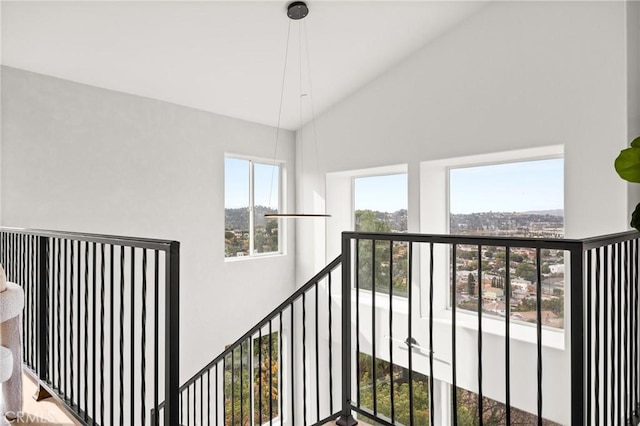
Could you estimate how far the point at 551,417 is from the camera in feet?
10.4

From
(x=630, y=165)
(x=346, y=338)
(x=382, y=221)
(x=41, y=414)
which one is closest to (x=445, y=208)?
(x=382, y=221)

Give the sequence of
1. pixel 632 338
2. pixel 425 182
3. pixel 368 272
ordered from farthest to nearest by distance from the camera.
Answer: pixel 368 272 < pixel 425 182 < pixel 632 338

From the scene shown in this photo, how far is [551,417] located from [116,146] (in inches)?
179

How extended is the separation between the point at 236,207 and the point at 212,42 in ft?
7.43

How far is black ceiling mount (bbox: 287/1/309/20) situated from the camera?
3.11 metres

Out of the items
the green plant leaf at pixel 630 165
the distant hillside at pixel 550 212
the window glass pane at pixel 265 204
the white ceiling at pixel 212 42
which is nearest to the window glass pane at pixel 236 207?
the window glass pane at pixel 265 204

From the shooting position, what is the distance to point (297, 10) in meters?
3.15

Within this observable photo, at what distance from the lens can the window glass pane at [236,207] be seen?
5059 millimetres

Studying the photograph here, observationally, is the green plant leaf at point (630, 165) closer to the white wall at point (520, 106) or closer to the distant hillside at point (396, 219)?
the white wall at point (520, 106)

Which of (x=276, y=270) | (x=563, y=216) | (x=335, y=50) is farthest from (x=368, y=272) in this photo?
(x=335, y=50)

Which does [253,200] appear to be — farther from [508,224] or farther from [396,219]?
[508,224]

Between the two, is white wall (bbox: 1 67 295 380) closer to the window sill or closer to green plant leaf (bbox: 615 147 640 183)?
the window sill

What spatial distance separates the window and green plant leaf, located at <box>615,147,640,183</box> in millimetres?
1882

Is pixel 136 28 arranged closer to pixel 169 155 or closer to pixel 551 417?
pixel 169 155
